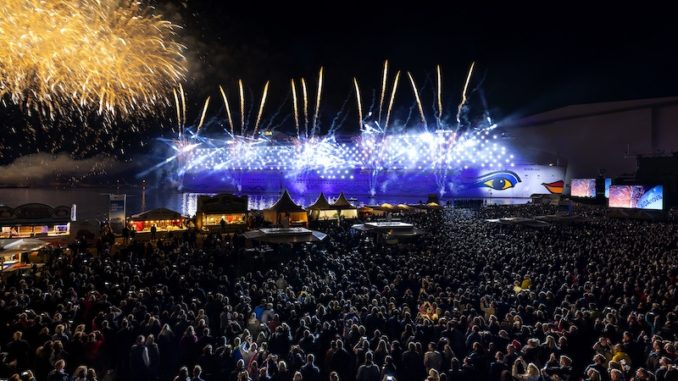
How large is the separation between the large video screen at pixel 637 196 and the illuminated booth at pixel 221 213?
2955 centimetres

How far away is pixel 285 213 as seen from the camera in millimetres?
24234

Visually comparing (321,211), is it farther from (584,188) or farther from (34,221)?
(584,188)

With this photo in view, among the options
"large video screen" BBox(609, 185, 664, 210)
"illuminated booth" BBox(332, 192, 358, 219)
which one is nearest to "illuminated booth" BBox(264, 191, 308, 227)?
"illuminated booth" BBox(332, 192, 358, 219)

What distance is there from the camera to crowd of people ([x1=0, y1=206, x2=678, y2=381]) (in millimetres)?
5867

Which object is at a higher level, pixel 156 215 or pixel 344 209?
pixel 344 209

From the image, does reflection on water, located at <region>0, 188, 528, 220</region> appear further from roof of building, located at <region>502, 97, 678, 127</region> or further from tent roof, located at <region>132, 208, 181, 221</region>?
tent roof, located at <region>132, 208, 181, 221</region>

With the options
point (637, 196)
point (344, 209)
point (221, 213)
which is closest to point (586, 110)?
point (637, 196)

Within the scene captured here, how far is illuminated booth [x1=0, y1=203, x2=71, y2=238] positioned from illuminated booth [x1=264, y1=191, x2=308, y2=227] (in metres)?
10.2

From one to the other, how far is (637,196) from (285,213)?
2749cm

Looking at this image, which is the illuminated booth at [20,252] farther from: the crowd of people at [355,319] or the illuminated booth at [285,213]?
the illuminated booth at [285,213]

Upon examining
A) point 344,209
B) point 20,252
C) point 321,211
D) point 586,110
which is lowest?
point 20,252

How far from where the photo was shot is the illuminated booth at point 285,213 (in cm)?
2398

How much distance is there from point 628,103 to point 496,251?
51.3m

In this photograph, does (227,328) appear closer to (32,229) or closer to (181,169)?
(32,229)
